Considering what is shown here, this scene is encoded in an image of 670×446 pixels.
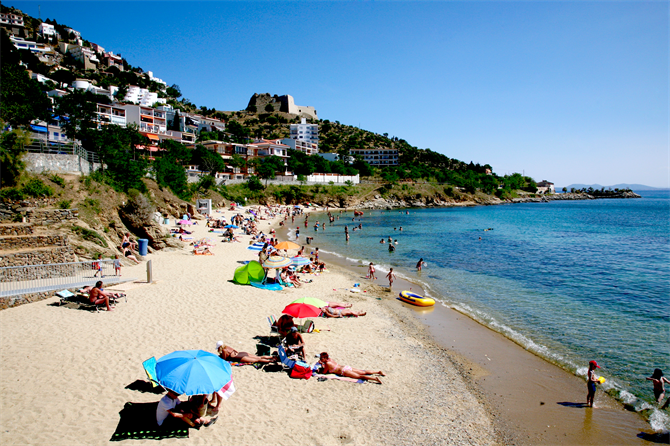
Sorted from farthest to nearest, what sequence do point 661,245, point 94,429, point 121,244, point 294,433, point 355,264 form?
1. point 661,245
2. point 355,264
3. point 121,244
4. point 294,433
5. point 94,429

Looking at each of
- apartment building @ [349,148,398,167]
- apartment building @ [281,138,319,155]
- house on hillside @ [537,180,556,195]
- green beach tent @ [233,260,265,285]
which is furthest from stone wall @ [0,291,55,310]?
house on hillside @ [537,180,556,195]

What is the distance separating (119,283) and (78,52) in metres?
144

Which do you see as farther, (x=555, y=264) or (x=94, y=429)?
(x=555, y=264)

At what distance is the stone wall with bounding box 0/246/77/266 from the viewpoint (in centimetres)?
1146

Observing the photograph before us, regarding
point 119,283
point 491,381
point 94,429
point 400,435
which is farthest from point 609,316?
point 119,283

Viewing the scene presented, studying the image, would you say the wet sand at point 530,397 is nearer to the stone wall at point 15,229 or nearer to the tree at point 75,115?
the stone wall at point 15,229

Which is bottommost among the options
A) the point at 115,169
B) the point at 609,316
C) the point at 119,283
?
the point at 609,316

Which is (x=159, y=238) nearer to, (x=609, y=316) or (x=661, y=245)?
(x=609, y=316)

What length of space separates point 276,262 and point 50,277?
7606 mm

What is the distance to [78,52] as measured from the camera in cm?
12056

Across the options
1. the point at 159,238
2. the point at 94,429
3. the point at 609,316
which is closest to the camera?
the point at 94,429

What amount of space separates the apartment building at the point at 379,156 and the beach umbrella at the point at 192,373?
123m

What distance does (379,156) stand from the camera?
12762cm

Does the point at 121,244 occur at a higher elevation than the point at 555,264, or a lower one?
higher
